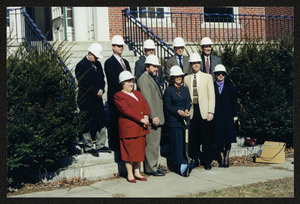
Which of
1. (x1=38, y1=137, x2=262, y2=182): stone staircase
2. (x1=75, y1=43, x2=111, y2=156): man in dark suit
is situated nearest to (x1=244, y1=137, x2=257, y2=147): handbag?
(x1=38, y1=137, x2=262, y2=182): stone staircase

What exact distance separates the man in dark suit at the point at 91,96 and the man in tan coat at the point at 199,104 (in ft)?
5.60

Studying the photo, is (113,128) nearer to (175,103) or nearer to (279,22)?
(175,103)

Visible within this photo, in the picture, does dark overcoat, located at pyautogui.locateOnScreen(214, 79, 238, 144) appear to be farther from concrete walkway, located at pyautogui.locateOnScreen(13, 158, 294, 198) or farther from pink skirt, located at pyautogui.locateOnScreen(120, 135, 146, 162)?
pink skirt, located at pyautogui.locateOnScreen(120, 135, 146, 162)

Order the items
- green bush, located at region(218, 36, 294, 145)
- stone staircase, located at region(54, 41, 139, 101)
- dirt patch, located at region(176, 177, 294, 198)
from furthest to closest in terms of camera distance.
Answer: stone staircase, located at region(54, 41, 139, 101)
green bush, located at region(218, 36, 294, 145)
dirt patch, located at region(176, 177, 294, 198)

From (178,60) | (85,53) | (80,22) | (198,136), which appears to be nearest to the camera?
(198,136)

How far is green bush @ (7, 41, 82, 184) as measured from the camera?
6332 mm

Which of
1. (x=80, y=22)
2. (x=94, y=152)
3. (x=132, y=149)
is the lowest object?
(x=94, y=152)

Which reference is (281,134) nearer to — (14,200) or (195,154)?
(195,154)

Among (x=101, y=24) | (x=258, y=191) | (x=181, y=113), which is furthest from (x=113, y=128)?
(x=101, y=24)

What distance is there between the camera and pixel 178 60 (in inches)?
326

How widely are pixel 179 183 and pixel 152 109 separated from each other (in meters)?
1.40

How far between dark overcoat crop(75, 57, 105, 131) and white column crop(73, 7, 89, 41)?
237 inches

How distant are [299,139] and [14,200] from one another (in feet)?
18.7

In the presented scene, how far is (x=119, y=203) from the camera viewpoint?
218 inches
